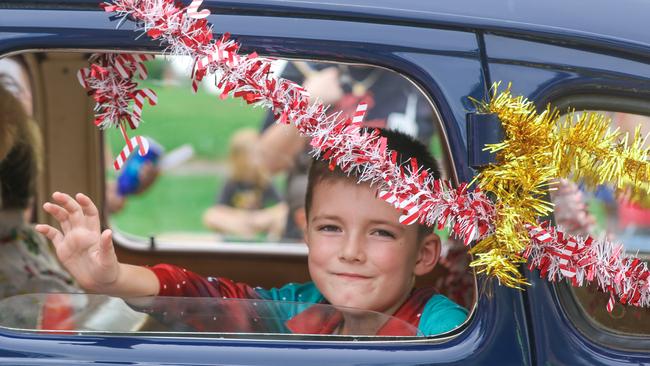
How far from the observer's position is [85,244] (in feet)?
6.18

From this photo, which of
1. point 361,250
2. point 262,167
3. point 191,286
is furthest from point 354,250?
point 262,167

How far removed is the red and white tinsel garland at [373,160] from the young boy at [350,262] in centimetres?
19

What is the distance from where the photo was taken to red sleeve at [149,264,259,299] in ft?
7.19

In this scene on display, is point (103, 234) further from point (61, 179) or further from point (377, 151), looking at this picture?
point (61, 179)

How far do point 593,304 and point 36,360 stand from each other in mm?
1025

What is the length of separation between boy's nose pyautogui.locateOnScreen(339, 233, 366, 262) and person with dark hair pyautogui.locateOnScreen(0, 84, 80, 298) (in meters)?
0.97

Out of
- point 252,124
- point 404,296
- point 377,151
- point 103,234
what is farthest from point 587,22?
point 252,124

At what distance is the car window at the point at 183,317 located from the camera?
181 cm

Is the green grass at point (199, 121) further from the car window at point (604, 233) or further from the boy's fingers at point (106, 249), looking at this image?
the boy's fingers at point (106, 249)

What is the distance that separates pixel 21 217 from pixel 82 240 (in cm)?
110

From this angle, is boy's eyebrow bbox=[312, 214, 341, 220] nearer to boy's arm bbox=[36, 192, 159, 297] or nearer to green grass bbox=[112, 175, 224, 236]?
boy's arm bbox=[36, 192, 159, 297]

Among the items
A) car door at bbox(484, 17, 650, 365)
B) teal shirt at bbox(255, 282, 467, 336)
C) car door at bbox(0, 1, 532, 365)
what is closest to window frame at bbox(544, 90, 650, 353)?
car door at bbox(484, 17, 650, 365)

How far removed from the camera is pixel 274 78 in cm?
180

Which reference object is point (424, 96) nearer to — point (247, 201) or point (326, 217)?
point (326, 217)
